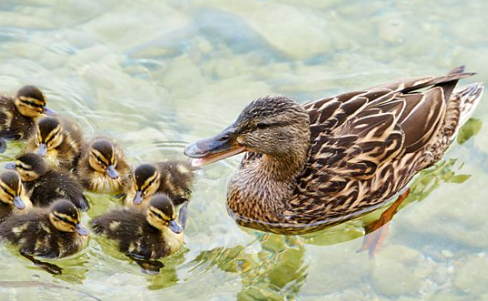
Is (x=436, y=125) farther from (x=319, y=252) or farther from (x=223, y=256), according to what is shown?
(x=223, y=256)

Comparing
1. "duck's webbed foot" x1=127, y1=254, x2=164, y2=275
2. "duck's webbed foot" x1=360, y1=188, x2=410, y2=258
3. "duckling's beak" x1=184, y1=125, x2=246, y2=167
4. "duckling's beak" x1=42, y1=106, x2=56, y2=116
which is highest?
"duckling's beak" x1=184, y1=125, x2=246, y2=167

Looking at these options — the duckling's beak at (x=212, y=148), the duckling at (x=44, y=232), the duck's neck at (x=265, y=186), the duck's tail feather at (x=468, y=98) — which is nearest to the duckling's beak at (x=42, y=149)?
the duckling at (x=44, y=232)

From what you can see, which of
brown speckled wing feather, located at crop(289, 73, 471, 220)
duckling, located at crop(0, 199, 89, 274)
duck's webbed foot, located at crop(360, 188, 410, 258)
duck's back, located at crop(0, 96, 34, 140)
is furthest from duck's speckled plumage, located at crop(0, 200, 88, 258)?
duck's webbed foot, located at crop(360, 188, 410, 258)

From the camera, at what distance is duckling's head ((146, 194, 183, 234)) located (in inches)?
160

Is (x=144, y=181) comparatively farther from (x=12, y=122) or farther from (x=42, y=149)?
(x=12, y=122)

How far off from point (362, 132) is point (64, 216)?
1632 mm

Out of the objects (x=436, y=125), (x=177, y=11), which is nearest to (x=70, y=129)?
(x=177, y=11)

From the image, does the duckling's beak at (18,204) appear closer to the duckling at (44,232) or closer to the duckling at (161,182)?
the duckling at (44,232)

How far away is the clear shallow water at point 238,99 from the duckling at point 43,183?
211mm

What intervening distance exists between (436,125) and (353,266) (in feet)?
3.21

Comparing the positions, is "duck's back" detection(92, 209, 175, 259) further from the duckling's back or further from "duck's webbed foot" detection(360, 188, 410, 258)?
"duck's webbed foot" detection(360, 188, 410, 258)

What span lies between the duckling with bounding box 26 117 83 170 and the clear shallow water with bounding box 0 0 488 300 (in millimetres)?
306

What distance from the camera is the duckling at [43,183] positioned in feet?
14.2

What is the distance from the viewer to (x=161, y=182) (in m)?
4.39
